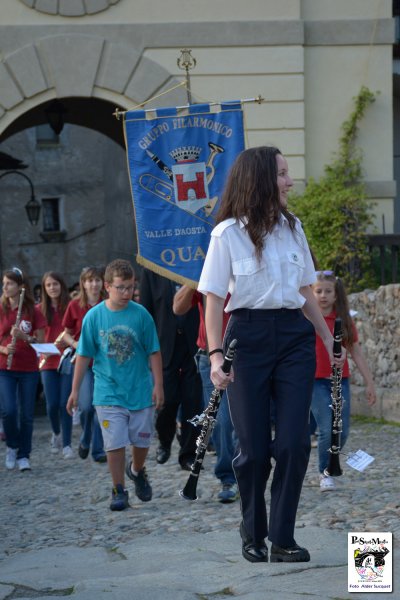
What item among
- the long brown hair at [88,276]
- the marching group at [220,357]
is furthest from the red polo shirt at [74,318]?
the long brown hair at [88,276]

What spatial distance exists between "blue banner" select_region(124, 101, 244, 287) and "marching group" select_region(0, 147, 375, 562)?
0.28 metres

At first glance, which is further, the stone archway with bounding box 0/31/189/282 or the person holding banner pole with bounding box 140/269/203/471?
the stone archway with bounding box 0/31/189/282

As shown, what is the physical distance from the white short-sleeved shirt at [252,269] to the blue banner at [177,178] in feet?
8.46

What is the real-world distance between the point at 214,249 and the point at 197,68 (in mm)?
9977

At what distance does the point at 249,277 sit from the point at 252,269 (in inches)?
1.5

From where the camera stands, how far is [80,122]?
18906mm

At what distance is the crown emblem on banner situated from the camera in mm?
7832

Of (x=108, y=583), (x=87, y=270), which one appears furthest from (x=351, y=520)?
(x=87, y=270)

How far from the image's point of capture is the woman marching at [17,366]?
992 cm

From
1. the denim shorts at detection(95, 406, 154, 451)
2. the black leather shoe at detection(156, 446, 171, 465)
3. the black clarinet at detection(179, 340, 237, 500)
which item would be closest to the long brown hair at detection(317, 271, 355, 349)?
the denim shorts at detection(95, 406, 154, 451)

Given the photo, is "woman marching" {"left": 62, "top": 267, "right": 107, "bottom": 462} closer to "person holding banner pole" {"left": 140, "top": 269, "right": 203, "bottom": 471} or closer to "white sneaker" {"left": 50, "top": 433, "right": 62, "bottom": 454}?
"white sneaker" {"left": 50, "top": 433, "right": 62, "bottom": 454}

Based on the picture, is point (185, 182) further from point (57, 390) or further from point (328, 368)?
point (57, 390)

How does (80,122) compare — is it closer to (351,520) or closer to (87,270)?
(87,270)

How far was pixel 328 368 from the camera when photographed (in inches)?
301
